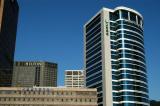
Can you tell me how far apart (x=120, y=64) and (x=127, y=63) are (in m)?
4.17

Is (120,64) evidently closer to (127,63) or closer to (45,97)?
(127,63)

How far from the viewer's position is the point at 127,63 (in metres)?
185

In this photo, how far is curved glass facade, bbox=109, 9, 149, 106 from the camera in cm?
17988

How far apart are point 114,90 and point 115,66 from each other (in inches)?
597

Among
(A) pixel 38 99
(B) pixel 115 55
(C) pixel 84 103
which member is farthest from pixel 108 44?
(A) pixel 38 99

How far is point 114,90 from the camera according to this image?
182 meters

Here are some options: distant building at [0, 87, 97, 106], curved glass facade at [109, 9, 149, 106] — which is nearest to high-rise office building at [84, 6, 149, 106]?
curved glass facade at [109, 9, 149, 106]

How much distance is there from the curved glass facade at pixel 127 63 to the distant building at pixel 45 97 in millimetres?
20701

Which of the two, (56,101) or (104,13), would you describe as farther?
(104,13)

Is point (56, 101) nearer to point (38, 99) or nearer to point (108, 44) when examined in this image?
point (38, 99)

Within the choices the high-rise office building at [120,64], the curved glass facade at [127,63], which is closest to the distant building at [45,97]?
the high-rise office building at [120,64]

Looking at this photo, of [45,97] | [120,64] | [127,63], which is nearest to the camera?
[45,97]

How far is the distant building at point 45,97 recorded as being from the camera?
548 ft

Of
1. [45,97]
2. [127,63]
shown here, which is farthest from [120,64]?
[45,97]
